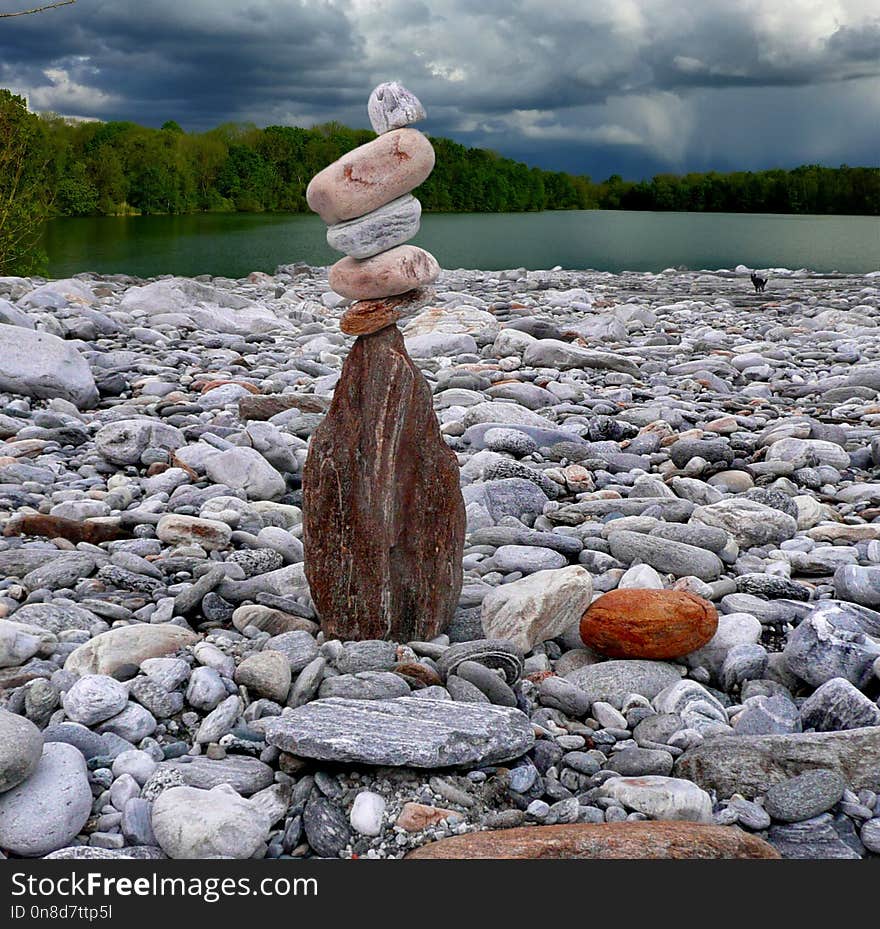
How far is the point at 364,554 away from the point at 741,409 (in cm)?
558

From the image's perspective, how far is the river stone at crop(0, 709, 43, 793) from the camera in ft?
9.14

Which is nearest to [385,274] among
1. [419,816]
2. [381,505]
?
[381,505]

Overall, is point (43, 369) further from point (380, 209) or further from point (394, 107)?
point (394, 107)

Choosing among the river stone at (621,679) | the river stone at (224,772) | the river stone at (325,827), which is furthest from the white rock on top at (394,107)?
the river stone at (325,827)

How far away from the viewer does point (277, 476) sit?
6086mm

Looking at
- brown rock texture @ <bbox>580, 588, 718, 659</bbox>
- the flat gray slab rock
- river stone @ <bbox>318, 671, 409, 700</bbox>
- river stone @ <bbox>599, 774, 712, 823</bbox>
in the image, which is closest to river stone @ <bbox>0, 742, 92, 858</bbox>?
the flat gray slab rock

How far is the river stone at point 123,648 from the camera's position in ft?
12.0

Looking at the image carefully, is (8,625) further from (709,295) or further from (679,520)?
(709,295)

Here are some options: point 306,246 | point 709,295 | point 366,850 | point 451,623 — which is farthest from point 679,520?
point 306,246

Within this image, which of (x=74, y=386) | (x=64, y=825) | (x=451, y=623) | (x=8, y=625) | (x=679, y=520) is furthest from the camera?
(x=74, y=386)

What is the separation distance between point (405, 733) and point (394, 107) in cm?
Result: 239

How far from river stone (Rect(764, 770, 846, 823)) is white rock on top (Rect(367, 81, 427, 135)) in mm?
2784

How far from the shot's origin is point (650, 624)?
3803 mm

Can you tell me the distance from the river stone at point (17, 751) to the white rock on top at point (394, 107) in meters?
2.54
